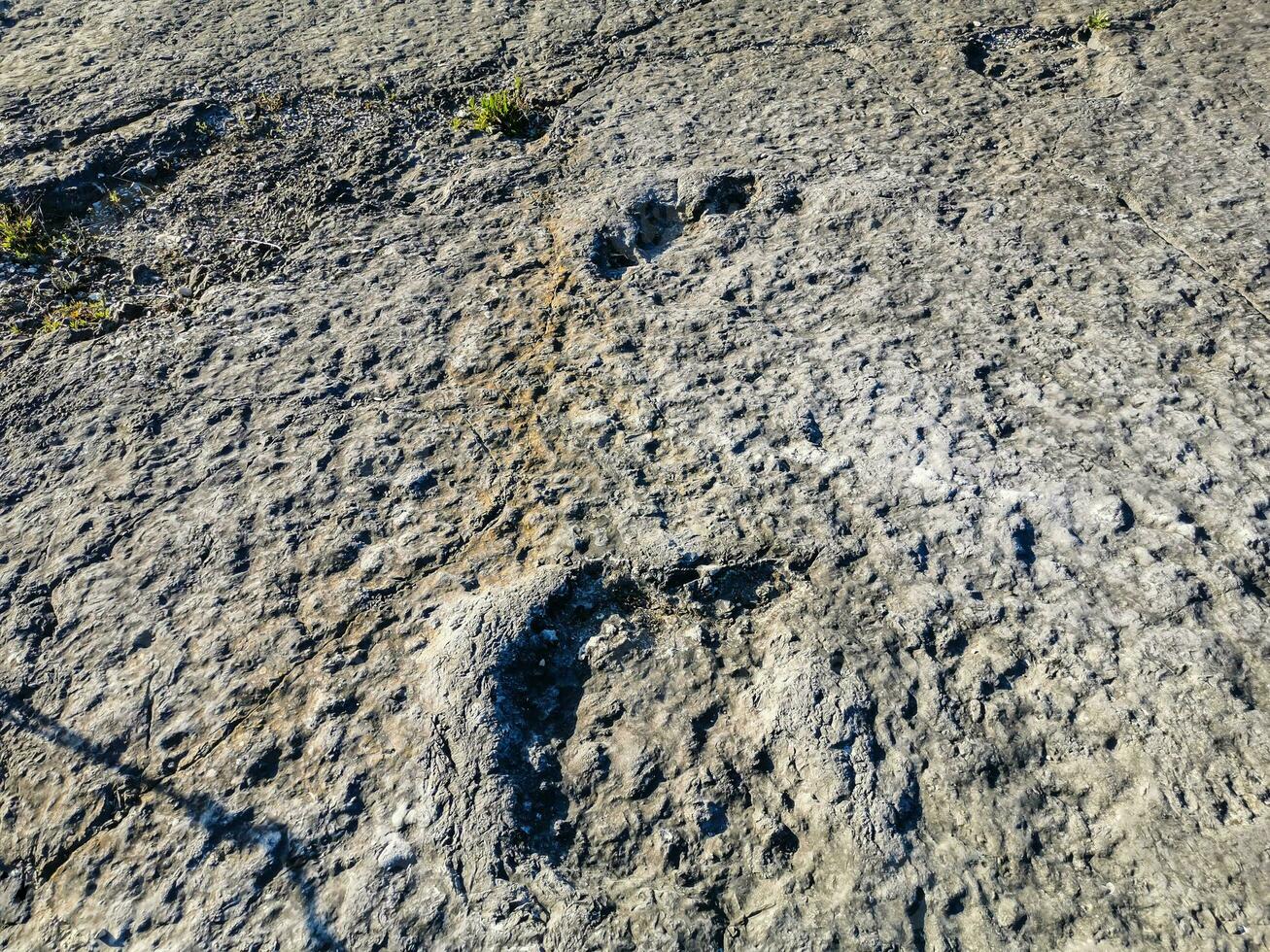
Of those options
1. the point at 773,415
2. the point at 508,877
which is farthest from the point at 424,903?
the point at 773,415

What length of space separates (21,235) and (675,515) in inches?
108

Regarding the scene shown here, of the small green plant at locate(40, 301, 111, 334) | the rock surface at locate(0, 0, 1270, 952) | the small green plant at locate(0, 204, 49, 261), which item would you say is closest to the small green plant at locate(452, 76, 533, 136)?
the rock surface at locate(0, 0, 1270, 952)

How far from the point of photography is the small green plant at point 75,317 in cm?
293

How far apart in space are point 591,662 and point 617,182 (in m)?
1.78

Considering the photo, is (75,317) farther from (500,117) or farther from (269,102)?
(500,117)

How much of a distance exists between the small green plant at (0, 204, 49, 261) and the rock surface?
7 cm

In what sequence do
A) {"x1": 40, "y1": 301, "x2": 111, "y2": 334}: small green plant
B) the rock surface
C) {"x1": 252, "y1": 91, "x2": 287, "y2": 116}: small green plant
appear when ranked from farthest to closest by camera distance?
1. {"x1": 252, "y1": 91, "x2": 287, "y2": 116}: small green plant
2. {"x1": 40, "y1": 301, "x2": 111, "y2": 334}: small green plant
3. the rock surface

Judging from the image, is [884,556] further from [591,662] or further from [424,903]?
[424,903]

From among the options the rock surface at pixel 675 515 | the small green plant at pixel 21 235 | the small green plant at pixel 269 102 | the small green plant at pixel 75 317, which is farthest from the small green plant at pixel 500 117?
the small green plant at pixel 21 235

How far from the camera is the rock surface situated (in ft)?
5.50

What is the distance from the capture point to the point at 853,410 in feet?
7.61

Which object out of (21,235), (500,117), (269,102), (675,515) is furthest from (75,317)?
(675,515)

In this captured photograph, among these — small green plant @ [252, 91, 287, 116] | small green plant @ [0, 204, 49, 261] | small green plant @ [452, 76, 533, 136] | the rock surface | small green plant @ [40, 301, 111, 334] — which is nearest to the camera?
the rock surface

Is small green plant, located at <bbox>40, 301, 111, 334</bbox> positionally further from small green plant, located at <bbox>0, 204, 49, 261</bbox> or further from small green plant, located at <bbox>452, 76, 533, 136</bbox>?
small green plant, located at <bbox>452, 76, 533, 136</bbox>
